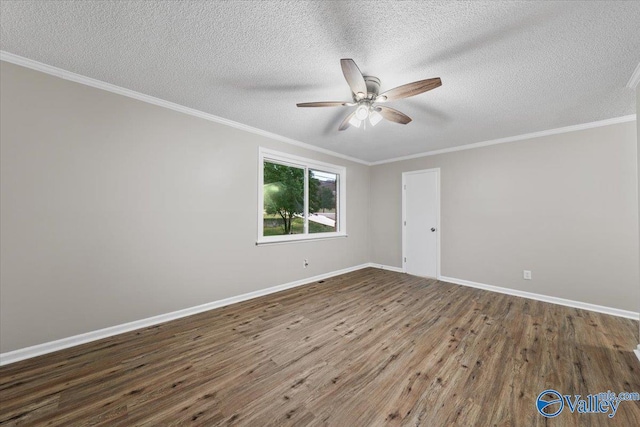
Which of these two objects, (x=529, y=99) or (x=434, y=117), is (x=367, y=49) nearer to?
(x=434, y=117)

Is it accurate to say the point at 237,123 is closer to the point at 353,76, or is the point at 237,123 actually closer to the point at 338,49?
the point at 338,49

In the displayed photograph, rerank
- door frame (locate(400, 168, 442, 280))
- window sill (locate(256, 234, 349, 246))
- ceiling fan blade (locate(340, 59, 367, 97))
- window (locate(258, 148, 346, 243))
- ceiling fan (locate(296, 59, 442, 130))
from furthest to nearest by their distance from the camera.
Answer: door frame (locate(400, 168, 442, 280)), window (locate(258, 148, 346, 243)), window sill (locate(256, 234, 349, 246)), ceiling fan (locate(296, 59, 442, 130)), ceiling fan blade (locate(340, 59, 367, 97))

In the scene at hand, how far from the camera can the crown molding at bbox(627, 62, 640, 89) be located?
79.0 inches

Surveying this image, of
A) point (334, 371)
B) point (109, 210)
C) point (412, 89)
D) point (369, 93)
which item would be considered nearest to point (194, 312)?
point (109, 210)

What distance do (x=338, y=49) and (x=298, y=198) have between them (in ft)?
9.02

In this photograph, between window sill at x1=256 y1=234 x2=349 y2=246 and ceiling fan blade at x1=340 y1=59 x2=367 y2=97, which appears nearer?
ceiling fan blade at x1=340 y1=59 x2=367 y2=97

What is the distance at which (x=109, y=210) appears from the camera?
2348mm

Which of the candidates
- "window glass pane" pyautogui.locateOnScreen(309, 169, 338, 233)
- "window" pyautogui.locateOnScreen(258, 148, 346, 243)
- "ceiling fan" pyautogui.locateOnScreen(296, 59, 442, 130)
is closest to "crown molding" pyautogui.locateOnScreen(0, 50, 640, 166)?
"window" pyautogui.locateOnScreen(258, 148, 346, 243)

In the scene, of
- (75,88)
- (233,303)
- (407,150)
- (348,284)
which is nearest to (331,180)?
(407,150)

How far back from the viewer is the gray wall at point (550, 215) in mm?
2953

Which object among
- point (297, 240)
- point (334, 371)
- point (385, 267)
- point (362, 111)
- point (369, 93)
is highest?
point (369, 93)

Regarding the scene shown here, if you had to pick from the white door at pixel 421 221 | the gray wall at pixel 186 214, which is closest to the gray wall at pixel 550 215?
the gray wall at pixel 186 214

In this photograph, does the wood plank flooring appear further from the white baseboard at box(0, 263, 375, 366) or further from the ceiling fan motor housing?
the ceiling fan motor housing

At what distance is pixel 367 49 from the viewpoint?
178 centimetres
